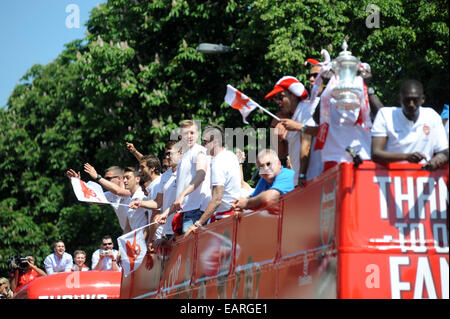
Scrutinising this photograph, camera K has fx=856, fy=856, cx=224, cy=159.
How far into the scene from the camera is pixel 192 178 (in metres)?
9.60

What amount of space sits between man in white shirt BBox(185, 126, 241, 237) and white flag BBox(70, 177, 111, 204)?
2257 mm

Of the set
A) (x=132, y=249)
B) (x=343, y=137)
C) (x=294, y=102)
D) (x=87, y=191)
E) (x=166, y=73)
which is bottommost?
(x=132, y=249)

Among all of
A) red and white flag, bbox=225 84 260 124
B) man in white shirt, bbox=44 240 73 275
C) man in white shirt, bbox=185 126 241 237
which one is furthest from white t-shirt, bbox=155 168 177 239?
man in white shirt, bbox=44 240 73 275

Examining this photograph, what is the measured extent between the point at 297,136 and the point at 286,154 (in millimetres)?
418

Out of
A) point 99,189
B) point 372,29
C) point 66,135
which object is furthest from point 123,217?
point 66,135

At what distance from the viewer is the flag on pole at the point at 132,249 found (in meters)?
10.6

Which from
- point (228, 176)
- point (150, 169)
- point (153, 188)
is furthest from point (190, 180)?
point (150, 169)

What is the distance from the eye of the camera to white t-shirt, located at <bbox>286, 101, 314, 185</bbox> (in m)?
7.46

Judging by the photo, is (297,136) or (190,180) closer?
(297,136)

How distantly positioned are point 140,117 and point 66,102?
897 centimetres

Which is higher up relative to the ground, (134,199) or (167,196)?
(134,199)

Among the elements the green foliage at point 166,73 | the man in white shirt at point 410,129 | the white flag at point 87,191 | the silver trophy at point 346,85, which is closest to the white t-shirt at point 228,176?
the white flag at point 87,191

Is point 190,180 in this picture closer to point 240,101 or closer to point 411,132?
point 240,101

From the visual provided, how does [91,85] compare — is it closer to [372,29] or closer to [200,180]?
[372,29]
